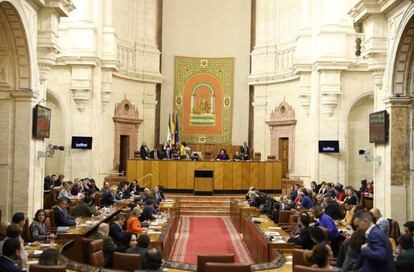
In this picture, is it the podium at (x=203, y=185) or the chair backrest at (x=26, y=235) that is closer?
the chair backrest at (x=26, y=235)

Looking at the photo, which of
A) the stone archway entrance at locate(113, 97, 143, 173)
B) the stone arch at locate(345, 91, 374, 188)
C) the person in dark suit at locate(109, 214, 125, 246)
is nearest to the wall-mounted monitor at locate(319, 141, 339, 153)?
the stone arch at locate(345, 91, 374, 188)

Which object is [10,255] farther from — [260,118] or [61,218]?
[260,118]

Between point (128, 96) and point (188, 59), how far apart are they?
4.15 metres

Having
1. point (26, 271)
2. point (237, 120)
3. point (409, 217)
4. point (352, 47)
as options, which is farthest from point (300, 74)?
point (26, 271)

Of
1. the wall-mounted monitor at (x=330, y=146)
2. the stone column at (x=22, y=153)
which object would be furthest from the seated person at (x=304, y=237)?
the wall-mounted monitor at (x=330, y=146)

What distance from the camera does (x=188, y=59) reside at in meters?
27.9

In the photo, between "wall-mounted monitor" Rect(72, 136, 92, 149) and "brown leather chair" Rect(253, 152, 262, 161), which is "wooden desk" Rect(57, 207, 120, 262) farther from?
"brown leather chair" Rect(253, 152, 262, 161)

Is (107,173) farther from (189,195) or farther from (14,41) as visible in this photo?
(14,41)

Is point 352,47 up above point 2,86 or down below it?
above

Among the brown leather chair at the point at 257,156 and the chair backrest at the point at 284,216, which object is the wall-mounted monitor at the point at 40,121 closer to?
the chair backrest at the point at 284,216

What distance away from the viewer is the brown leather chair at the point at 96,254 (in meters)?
7.42

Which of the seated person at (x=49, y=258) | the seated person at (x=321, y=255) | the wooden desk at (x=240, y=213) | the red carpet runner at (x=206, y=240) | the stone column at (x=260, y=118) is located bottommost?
the red carpet runner at (x=206, y=240)

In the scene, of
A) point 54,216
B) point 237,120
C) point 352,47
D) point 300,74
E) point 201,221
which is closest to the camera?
point 54,216

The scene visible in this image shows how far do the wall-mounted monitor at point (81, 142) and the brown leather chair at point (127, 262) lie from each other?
48.5 ft
